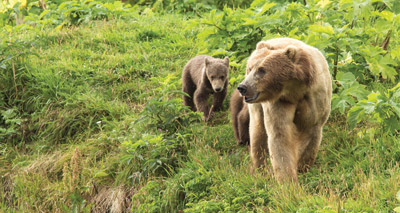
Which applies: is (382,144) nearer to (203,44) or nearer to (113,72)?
(203,44)

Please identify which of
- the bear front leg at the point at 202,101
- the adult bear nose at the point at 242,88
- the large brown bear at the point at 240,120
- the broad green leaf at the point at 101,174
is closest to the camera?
the adult bear nose at the point at 242,88

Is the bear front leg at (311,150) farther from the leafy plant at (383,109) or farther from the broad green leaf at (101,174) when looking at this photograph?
the broad green leaf at (101,174)

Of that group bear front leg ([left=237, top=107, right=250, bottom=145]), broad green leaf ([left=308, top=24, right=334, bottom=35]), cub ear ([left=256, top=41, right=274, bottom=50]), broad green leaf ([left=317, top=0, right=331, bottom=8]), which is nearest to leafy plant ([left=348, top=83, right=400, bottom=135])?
cub ear ([left=256, top=41, right=274, bottom=50])

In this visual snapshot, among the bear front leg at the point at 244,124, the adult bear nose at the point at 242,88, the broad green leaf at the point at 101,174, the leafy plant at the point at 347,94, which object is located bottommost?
the broad green leaf at the point at 101,174

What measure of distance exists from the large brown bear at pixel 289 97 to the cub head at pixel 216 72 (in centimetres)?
176

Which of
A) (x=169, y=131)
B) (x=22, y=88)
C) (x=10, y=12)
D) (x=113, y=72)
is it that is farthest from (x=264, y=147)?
(x=10, y=12)

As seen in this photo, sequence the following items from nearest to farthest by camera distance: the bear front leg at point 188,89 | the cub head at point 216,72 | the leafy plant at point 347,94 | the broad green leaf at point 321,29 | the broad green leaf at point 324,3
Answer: the leafy plant at point 347,94, the broad green leaf at point 321,29, the broad green leaf at point 324,3, the cub head at point 216,72, the bear front leg at point 188,89

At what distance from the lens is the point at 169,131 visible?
238 inches

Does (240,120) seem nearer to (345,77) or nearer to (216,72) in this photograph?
(216,72)

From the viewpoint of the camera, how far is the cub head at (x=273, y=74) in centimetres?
396

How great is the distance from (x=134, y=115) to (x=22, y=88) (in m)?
2.05

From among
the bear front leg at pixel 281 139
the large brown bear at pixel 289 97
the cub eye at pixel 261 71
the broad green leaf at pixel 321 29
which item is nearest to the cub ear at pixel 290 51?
the large brown bear at pixel 289 97

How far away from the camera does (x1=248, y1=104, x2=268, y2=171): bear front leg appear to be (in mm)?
4680

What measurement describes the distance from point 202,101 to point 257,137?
200 centimetres
